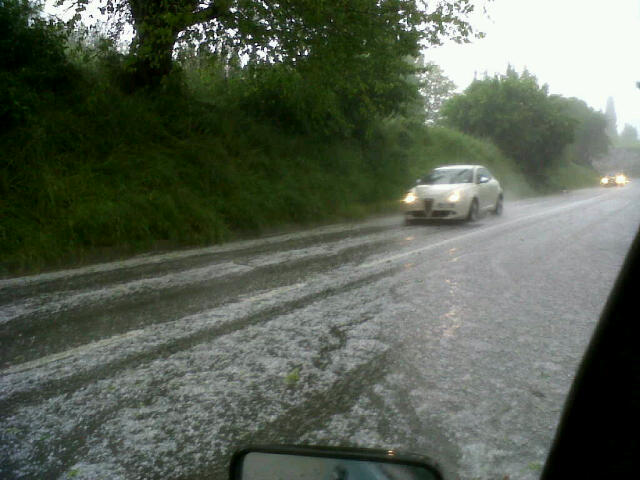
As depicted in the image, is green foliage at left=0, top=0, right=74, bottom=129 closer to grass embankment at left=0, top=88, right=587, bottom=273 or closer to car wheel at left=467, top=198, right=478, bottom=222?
grass embankment at left=0, top=88, right=587, bottom=273

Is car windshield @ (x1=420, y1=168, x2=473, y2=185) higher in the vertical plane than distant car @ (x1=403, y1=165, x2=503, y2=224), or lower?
higher

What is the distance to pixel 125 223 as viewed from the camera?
31.3 ft

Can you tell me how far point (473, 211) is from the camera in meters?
14.4

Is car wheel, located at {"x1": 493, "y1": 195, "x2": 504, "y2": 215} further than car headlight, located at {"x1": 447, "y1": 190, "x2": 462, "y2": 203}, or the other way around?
car wheel, located at {"x1": 493, "y1": 195, "x2": 504, "y2": 215}

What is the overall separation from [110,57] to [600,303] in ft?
39.7

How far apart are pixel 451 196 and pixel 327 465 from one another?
1290cm

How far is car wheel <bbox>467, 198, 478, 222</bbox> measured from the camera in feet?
46.9

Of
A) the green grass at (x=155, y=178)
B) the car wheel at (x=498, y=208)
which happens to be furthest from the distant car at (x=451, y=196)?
the green grass at (x=155, y=178)

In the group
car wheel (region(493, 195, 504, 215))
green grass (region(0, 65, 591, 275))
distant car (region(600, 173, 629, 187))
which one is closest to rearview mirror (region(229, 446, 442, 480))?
green grass (region(0, 65, 591, 275))

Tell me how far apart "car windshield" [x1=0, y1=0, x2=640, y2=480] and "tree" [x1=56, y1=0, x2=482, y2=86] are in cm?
6

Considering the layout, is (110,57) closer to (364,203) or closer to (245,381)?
(364,203)

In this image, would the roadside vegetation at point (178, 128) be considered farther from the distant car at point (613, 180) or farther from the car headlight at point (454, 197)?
the distant car at point (613, 180)

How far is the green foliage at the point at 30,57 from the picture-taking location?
1073 centimetres

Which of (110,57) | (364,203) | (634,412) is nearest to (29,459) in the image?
(634,412)
